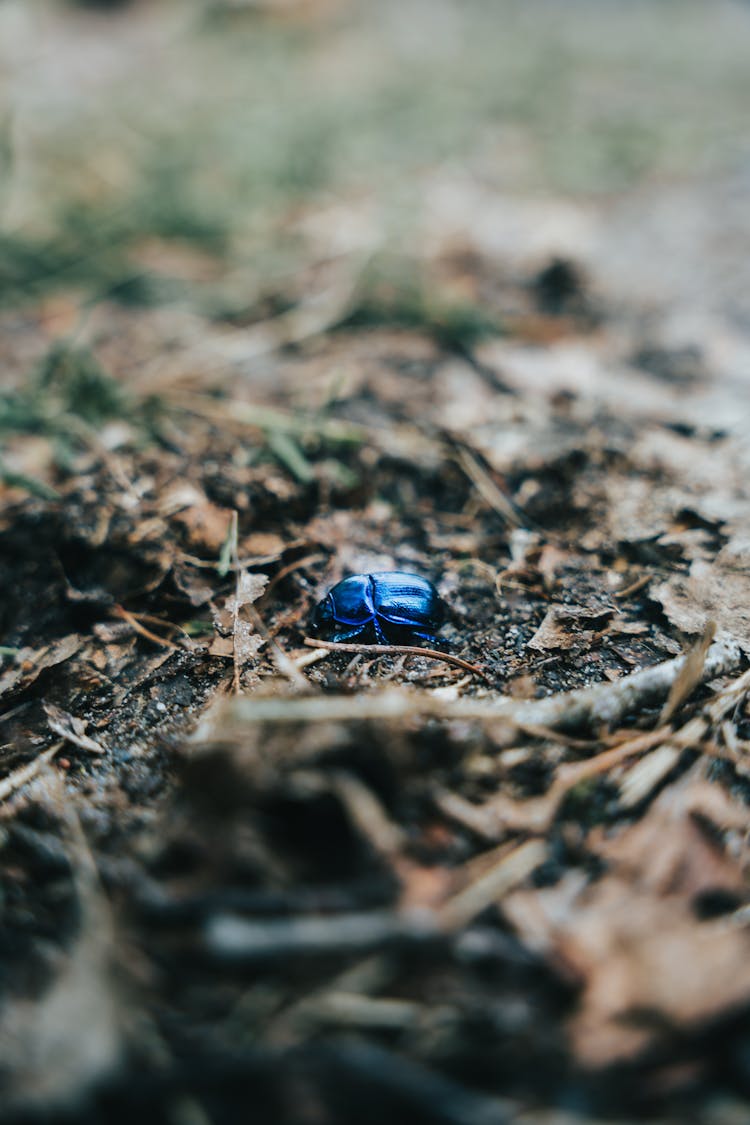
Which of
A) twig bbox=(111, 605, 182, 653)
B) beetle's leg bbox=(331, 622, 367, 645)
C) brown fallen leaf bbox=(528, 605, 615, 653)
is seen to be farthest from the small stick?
twig bbox=(111, 605, 182, 653)

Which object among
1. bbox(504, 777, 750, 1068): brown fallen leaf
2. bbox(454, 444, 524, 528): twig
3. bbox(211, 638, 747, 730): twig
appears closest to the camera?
bbox(504, 777, 750, 1068): brown fallen leaf

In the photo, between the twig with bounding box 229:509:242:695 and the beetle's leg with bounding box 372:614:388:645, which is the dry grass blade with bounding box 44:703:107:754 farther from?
the beetle's leg with bounding box 372:614:388:645

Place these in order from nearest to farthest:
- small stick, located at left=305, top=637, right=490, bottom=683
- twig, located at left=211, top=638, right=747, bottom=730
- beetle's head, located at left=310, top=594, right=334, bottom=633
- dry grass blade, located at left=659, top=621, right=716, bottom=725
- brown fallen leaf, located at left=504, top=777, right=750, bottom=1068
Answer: brown fallen leaf, located at left=504, top=777, right=750, bottom=1068 < twig, located at left=211, top=638, right=747, bottom=730 < dry grass blade, located at left=659, top=621, right=716, bottom=725 < small stick, located at left=305, top=637, right=490, bottom=683 < beetle's head, located at left=310, top=594, right=334, bottom=633

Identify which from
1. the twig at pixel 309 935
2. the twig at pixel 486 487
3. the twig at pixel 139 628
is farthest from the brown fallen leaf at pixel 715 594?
the twig at pixel 139 628

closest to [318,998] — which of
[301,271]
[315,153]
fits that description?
[301,271]

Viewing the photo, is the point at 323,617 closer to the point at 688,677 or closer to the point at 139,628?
the point at 139,628

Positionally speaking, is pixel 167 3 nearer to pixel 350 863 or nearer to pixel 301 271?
pixel 301 271

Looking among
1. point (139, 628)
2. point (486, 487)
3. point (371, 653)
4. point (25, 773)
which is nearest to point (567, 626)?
point (371, 653)
